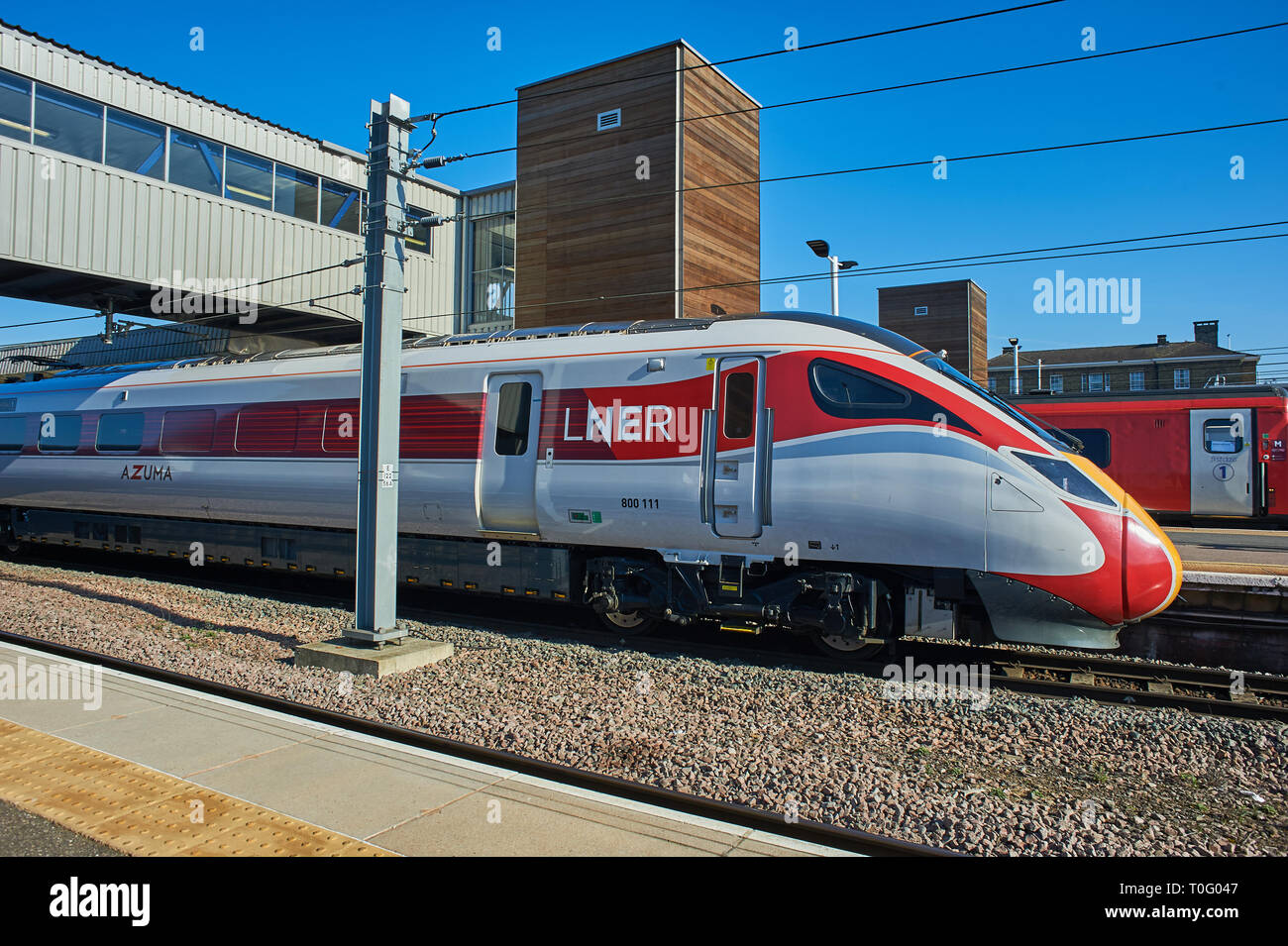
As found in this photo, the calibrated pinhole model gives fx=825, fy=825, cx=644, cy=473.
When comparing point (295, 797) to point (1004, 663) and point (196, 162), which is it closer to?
point (1004, 663)

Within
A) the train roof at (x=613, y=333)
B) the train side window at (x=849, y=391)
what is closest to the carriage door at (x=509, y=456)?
the train roof at (x=613, y=333)

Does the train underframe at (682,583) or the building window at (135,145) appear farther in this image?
the building window at (135,145)

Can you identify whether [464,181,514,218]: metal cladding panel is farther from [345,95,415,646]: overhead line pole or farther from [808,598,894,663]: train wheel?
[808,598,894,663]: train wheel

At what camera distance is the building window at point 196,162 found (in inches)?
749

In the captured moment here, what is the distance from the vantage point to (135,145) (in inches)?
718

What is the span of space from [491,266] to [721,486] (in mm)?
19240

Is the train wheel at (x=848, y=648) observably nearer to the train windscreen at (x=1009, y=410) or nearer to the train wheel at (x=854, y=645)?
the train wheel at (x=854, y=645)

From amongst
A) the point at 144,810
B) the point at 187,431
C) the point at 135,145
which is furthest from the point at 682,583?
the point at 135,145

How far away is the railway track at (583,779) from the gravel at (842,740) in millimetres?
283

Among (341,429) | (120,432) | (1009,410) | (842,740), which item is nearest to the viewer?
(842,740)

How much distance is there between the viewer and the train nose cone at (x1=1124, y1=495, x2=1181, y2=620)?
7.01 m
